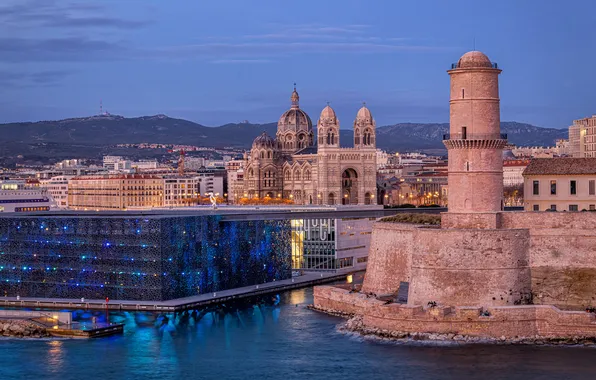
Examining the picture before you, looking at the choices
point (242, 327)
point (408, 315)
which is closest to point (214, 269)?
point (242, 327)

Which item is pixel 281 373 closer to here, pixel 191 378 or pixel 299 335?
pixel 191 378

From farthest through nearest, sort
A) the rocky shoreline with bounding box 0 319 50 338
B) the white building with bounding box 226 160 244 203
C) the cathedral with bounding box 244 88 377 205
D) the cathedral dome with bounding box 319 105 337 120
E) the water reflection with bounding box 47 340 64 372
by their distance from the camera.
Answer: the white building with bounding box 226 160 244 203
the cathedral dome with bounding box 319 105 337 120
the cathedral with bounding box 244 88 377 205
the rocky shoreline with bounding box 0 319 50 338
the water reflection with bounding box 47 340 64 372

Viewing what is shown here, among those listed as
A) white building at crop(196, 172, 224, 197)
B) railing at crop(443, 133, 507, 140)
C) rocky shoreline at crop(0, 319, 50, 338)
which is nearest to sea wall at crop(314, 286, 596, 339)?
railing at crop(443, 133, 507, 140)

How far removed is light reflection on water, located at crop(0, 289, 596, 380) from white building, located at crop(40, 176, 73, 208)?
315 feet

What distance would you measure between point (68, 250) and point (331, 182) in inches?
2392

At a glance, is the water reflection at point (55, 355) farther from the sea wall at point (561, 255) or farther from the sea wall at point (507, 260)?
the sea wall at point (561, 255)

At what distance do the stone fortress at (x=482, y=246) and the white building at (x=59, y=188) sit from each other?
9917 cm

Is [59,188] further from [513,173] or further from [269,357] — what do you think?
[269,357]

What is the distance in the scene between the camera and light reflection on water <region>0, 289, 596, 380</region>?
3772cm

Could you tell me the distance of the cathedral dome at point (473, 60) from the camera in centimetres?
4381

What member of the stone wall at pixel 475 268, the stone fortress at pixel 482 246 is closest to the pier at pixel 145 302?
the stone fortress at pixel 482 246

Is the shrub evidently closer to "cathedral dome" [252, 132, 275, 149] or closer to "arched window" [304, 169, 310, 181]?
"arched window" [304, 169, 310, 181]

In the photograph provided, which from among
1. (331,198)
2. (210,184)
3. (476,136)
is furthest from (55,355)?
(210,184)

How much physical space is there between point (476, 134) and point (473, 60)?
2589mm
